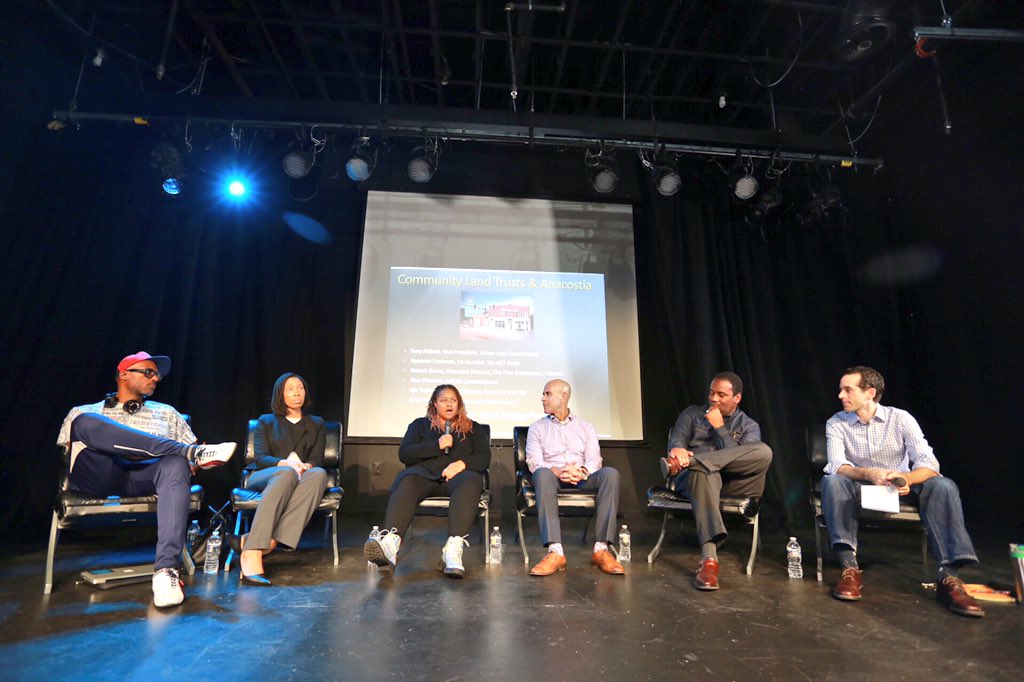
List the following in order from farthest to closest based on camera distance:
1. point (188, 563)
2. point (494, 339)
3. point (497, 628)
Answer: point (494, 339)
point (188, 563)
point (497, 628)

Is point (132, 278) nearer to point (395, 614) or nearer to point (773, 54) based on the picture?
point (395, 614)

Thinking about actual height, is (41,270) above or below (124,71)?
below

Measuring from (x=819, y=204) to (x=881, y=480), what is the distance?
9.79 feet

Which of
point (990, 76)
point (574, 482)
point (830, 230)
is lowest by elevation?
point (574, 482)

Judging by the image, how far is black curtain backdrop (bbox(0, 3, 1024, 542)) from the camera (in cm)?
391

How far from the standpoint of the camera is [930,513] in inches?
107

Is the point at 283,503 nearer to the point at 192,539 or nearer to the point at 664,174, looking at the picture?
the point at 192,539

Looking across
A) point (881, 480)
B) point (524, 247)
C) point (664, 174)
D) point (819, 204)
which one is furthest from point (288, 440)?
point (819, 204)

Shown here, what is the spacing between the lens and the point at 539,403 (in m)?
4.91

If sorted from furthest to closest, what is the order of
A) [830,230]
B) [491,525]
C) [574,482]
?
[830,230], [491,525], [574,482]

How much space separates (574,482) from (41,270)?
3.99 m

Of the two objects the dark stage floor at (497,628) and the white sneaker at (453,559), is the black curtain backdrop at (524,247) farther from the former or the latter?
the white sneaker at (453,559)

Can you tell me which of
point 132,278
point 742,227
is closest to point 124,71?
point 132,278

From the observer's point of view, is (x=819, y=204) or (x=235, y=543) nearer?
(x=235, y=543)
